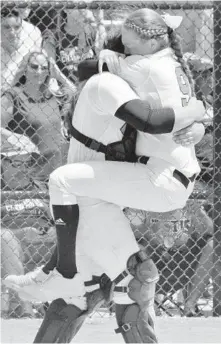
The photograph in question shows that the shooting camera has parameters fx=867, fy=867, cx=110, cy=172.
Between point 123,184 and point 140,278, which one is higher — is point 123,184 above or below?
above

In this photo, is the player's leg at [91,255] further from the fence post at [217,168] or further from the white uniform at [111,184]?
the fence post at [217,168]

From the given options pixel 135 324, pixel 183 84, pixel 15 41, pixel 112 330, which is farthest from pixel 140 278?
pixel 15 41

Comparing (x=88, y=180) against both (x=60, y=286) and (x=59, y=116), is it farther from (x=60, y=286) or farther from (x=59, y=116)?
(x=59, y=116)

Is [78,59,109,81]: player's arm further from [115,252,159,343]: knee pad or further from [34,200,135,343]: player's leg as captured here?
[115,252,159,343]: knee pad

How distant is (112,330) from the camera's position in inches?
194

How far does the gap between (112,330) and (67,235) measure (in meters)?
1.54

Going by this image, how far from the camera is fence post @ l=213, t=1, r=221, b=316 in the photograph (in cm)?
545

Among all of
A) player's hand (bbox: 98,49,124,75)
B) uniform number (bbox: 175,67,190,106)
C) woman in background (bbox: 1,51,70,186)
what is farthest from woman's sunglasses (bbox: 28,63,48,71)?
uniform number (bbox: 175,67,190,106)

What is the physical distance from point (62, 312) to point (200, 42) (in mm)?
2589

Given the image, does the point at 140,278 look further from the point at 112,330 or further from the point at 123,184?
the point at 112,330

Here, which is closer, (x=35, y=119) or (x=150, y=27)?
(x=150, y=27)

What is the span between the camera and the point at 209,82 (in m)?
5.56

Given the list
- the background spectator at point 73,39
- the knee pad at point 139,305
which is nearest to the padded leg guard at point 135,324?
the knee pad at point 139,305

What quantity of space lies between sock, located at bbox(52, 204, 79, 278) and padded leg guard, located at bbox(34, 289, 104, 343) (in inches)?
5.1
